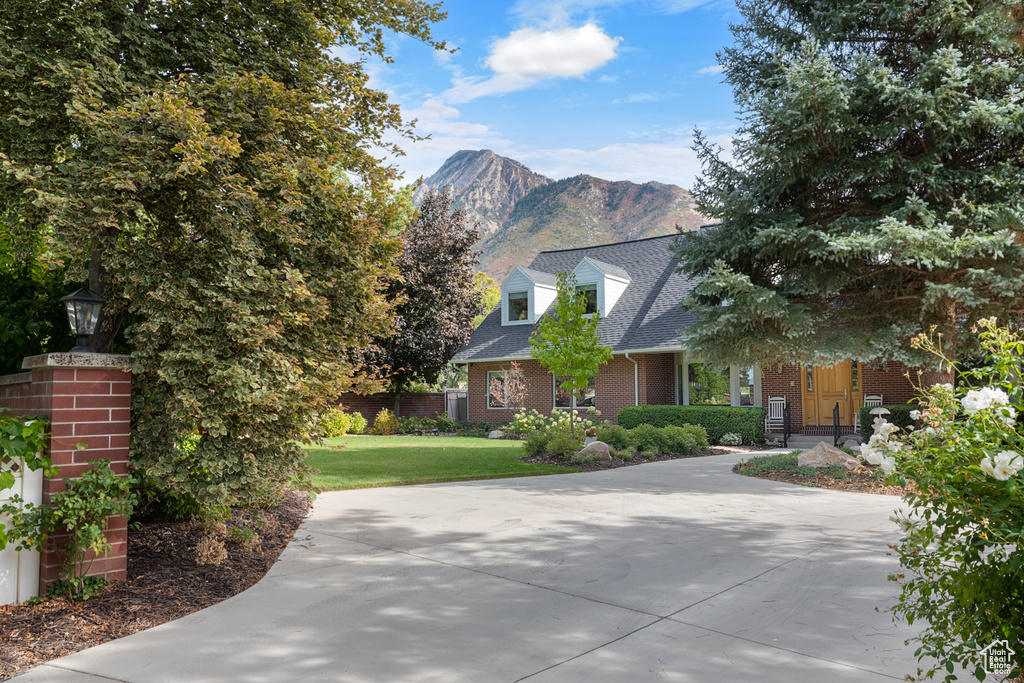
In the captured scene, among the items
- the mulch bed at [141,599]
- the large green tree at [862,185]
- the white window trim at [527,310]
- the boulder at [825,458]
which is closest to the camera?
the mulch bed at [141,599]

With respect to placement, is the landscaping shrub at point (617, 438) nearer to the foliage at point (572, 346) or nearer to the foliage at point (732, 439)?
the foliage at point (572, 346)

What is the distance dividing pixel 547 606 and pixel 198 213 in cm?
384

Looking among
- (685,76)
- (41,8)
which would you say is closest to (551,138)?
(685,76)

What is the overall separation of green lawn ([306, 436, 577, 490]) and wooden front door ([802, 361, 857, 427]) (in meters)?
8.85

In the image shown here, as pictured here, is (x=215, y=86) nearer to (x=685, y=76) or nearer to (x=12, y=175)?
(x=12, y=175)

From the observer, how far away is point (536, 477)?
11.3m

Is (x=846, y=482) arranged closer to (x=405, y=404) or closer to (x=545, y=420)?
(x=545, y=420)

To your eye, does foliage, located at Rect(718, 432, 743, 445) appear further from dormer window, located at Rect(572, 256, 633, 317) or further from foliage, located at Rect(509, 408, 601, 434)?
dormer window, located at Rect(572, 256, 633, 317)

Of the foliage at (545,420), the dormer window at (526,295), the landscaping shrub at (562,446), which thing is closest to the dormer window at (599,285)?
the dormer window at (526,295)

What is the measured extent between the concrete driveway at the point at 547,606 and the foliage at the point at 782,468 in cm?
331

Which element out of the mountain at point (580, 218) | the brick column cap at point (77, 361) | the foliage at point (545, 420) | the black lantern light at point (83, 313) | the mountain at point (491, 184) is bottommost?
the foliage at point (545, 420)

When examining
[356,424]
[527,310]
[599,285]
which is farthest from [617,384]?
[356,424]

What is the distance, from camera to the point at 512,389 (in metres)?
22.2

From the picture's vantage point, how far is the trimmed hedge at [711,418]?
17.0 metres
